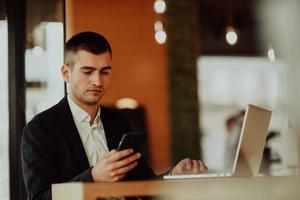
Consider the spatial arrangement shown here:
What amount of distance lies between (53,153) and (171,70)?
3.90 metres

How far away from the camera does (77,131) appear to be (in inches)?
94.0

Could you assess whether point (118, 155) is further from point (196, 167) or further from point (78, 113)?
point (78, 113)

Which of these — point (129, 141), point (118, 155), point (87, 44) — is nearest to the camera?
point (118, 155)

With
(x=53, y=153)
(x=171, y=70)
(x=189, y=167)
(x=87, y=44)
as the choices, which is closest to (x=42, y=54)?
(x=87, y=44)

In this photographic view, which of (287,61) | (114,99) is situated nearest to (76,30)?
(114,99)

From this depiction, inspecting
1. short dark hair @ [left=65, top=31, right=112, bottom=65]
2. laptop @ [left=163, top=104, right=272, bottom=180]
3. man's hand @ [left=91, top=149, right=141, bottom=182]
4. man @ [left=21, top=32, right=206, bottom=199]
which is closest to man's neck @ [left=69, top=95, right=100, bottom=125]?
man @ [left=21, top=32, right=206, bottom=199]

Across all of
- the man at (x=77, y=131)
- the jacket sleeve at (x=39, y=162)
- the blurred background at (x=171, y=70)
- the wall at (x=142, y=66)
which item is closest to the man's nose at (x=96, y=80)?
the man at (x=77, y=131)

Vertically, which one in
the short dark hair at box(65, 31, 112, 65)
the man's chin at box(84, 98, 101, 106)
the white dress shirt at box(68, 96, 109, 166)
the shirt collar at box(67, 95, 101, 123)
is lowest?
the white dress shirt at box(68, 96, 109, 166)

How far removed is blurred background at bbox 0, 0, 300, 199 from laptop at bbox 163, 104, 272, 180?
0.34ft

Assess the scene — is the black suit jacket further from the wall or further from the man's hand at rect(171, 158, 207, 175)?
the wall

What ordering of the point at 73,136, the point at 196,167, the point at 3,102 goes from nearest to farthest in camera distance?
the point at 196,167 < the point at 73,136 < the point at 3,102

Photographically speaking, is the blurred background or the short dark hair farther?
the short dark hair

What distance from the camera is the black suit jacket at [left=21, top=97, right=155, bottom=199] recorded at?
2123 mm

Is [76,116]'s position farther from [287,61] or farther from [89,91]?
[287,61]
